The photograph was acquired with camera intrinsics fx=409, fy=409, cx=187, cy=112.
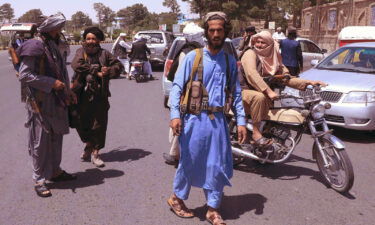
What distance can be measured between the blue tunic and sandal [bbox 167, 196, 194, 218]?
1.15 feet

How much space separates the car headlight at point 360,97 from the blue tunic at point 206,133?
3.67 metres

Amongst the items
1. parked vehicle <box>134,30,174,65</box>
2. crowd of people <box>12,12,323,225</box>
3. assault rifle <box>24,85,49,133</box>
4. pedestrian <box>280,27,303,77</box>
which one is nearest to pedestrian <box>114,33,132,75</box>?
parked vehicle <box>134,30,174,65</box>

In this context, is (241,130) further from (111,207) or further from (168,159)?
(168,159)

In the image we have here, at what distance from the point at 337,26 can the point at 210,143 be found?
1153 inches

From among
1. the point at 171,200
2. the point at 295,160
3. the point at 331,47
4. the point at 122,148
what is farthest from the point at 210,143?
the point at 331,47

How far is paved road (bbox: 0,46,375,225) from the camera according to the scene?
12.5ft

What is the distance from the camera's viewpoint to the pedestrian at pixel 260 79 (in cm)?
466

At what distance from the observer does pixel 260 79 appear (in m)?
4.62

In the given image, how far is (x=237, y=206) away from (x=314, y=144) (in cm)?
128

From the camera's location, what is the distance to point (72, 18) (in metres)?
134

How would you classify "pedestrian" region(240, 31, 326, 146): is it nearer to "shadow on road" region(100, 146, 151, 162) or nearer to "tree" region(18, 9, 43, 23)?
"shadow on road" region(100, 146, 151, 162)

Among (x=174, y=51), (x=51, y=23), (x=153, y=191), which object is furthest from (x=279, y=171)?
(x=174, y=51)

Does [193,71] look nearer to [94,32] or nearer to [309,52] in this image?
[94,32]

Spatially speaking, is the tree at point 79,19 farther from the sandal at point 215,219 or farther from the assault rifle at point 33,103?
the sandal at point 215,219
